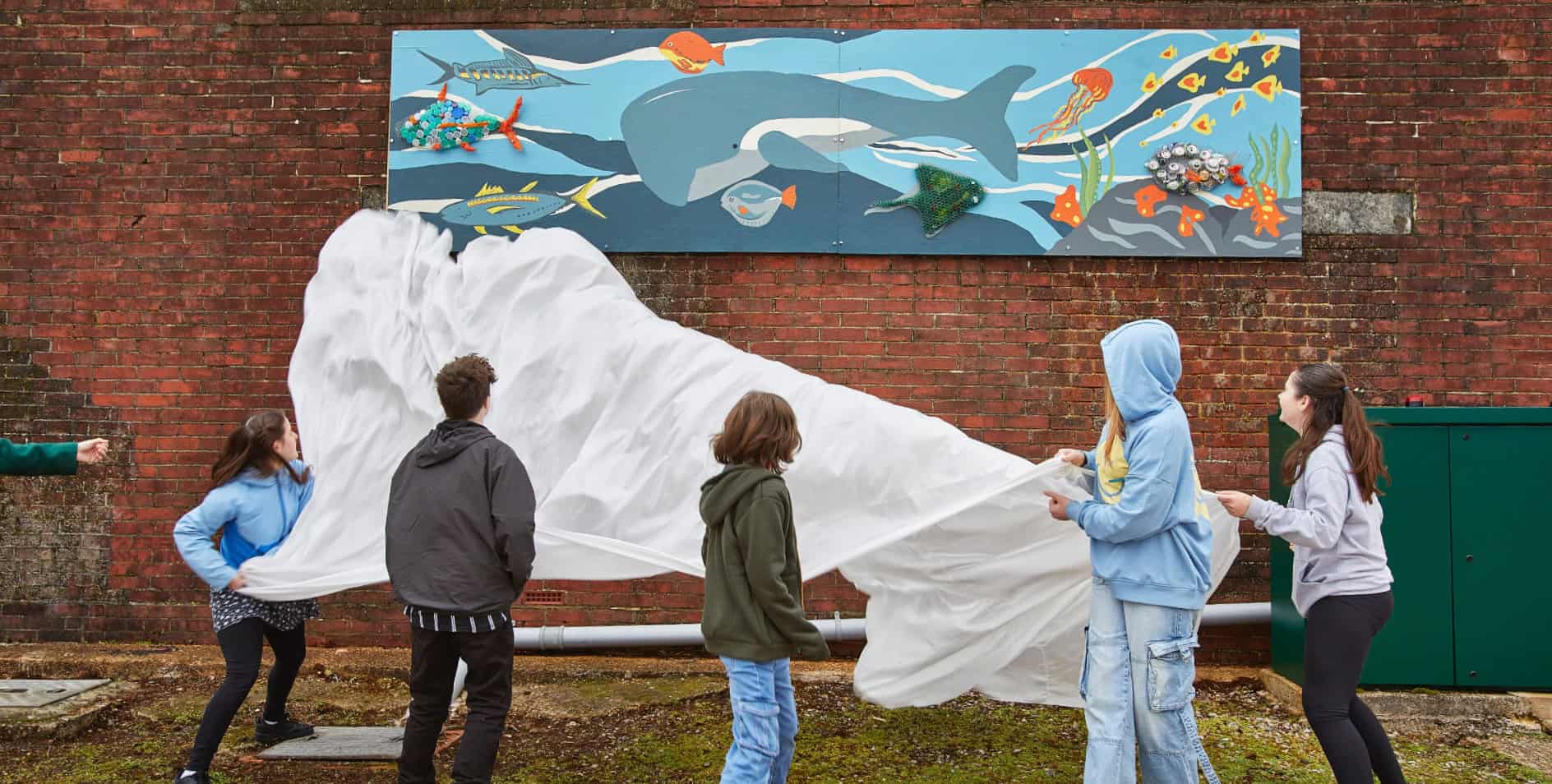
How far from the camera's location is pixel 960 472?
395 cm

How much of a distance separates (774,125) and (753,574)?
3580 millimetres

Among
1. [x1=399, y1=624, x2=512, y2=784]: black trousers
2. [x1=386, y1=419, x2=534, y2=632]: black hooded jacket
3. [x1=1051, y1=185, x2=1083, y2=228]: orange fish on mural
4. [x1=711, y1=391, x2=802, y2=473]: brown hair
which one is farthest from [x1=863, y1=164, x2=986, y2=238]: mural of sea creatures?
[x1=399, y1=624, x2=512, y2=784]: black trousers

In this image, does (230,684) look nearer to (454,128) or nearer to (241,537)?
(241,537)

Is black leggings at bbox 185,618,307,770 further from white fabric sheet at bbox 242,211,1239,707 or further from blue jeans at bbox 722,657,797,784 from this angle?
blue jeans at bbox 722,657,797,784

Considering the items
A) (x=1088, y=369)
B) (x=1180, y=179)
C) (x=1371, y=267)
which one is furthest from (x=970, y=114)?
(x=1371, y=267)

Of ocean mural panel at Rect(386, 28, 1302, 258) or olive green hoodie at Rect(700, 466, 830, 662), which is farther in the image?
ocean mural panel at Rect(386, 28, 1302, 258)

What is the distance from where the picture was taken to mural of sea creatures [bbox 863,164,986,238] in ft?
20.1

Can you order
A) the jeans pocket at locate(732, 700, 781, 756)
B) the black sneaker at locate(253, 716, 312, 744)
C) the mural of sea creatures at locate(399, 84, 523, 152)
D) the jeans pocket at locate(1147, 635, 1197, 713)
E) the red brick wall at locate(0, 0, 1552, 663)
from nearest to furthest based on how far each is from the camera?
1. the jeans pocket at locate(1147, 635, 1197, 713)
2. the jeans pocket at locate(732, 700, 781, 756)
3. the black sneaker at locate(253, 716, 312, 744)
4. the red brick wall at locate(0, 0, 1552, 663)
5. the mural of sea creatures at locate(399, 84, 523, 152)

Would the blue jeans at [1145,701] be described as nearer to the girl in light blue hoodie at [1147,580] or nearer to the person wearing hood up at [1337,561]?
the girl in light blue hoodie at [1147,580]

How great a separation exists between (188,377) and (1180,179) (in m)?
5.89

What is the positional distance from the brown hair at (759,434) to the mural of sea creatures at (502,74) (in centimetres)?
356

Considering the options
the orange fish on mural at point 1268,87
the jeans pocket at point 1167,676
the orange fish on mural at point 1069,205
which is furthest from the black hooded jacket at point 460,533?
the orange fish on mural at point 1268,87

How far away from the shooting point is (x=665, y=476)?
3.97 meters

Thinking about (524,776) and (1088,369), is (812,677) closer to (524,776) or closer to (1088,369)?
(524,776)
